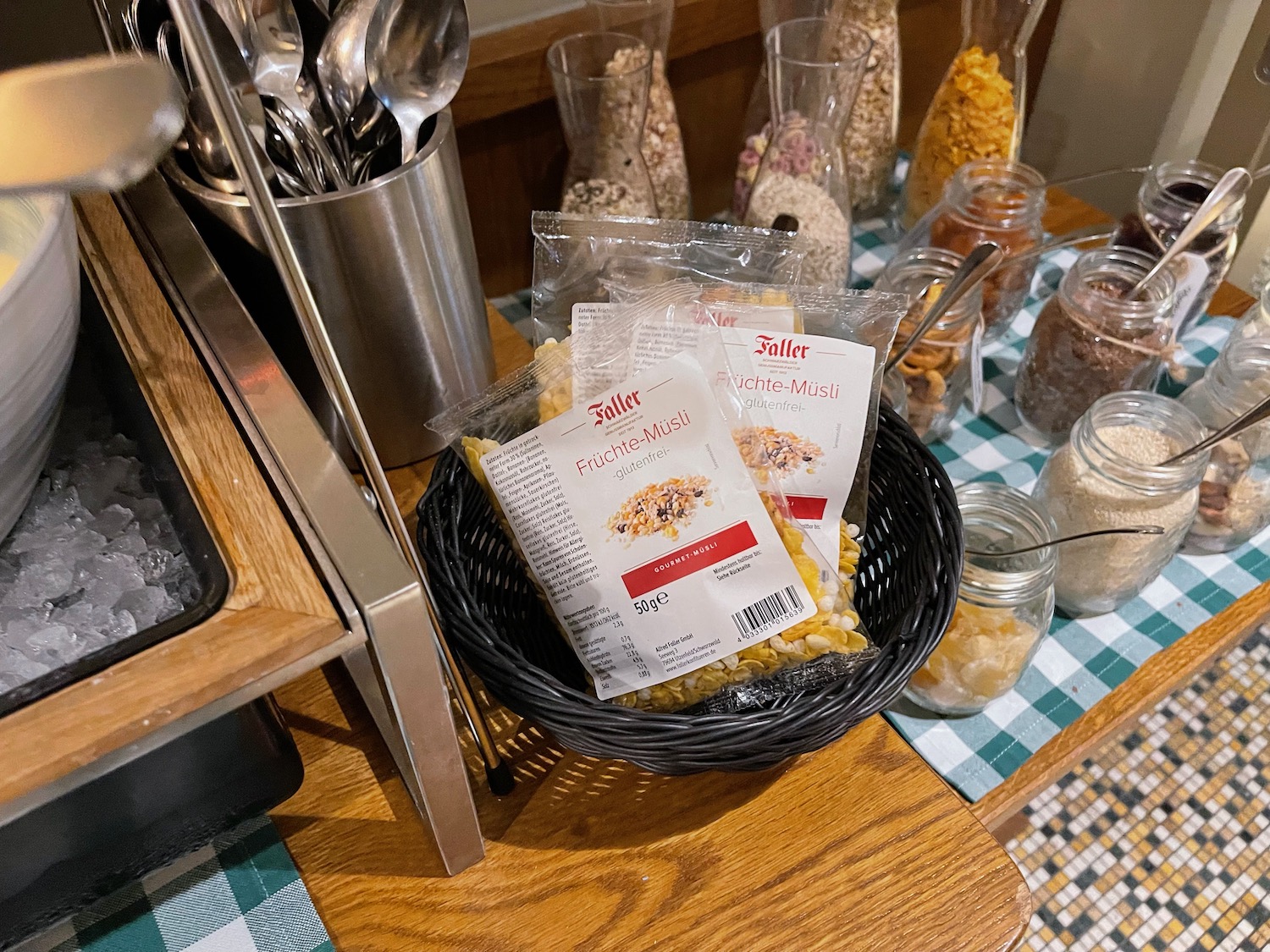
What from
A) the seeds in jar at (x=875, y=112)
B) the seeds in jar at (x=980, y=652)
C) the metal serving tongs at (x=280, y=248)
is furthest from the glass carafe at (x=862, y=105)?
the metal serving tongs at (x=280, y=248)

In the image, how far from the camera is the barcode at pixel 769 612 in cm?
46

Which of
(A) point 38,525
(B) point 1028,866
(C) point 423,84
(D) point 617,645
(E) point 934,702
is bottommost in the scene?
(B) point 1028,866

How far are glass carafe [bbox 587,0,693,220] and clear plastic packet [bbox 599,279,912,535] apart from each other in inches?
11.0

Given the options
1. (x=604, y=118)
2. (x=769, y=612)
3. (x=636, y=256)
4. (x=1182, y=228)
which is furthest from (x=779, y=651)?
(x=1182, y=228)

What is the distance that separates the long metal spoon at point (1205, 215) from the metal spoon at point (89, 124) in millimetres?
685

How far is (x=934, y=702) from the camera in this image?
0.60 meters

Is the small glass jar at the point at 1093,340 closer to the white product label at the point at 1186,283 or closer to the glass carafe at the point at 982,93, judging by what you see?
the white product label at the point at 1186,283

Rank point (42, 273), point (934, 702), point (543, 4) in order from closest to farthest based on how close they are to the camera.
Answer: point (42, 273), point (934, 702), point (543, 4)

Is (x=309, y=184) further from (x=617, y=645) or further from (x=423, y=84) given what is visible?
(x=617, y=645)

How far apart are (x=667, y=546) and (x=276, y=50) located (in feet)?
1.12

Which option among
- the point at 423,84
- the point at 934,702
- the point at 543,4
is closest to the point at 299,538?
the point at 423,84

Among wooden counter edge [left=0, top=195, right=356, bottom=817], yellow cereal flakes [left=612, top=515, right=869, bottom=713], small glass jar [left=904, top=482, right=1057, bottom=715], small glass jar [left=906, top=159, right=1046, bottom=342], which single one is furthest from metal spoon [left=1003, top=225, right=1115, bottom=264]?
wooden counter edge [left=0, top=195, right=356, bottom=817]

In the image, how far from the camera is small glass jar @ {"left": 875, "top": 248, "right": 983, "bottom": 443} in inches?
27.4

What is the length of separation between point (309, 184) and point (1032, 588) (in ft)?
1.64
